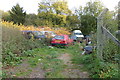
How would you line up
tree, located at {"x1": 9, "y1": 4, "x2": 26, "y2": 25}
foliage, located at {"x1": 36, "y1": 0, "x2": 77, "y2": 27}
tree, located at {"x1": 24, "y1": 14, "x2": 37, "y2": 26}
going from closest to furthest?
foliage, located at {"x1": 36, "y1": 0, "x2": 77, "y2": 27}
tree, located at {"x1": 24, "y1": 14, "x2": 37, "y2": 26}
tree, located at {"x1": 9, "y1": 4, "x2": 26, "y2": 25}

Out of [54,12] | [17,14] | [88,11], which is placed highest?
[88,11]

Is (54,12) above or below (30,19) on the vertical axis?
above

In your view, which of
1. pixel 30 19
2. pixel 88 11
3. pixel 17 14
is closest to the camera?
pixel 88 11

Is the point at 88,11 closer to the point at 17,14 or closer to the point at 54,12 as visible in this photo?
the point at 54,12

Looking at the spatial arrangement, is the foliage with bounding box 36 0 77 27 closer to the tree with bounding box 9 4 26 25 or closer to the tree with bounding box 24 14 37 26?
the tree with bounding box 24 14 37 26

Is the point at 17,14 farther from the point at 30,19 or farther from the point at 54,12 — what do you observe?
the point at 54,12

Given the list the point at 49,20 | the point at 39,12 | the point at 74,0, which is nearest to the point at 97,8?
the point at 74,0

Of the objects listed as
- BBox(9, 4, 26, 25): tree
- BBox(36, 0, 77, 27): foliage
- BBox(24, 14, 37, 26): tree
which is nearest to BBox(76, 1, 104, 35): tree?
BBox(36, 0, 77, 27): foliage

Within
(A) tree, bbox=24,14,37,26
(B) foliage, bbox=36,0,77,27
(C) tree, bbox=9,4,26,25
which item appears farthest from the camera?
(C) tree, bbox=9,4,26,25

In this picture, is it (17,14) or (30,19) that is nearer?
(30,19)

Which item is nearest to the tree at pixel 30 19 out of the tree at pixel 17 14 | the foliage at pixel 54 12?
the tree at pixel 17 14

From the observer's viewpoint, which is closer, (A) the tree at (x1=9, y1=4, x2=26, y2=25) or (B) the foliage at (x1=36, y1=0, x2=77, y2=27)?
(B) the foliage at (x1=36, y1=0, x2=77, y2=27)

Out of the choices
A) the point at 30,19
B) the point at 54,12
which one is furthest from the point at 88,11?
the point at 30,19

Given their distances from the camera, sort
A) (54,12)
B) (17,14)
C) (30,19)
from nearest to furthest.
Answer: (54,12), (30,19), (17,14)
